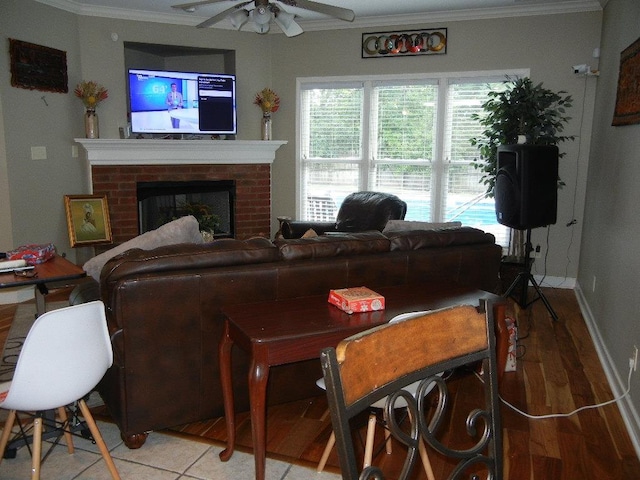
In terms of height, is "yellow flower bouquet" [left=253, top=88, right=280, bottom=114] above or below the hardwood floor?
above

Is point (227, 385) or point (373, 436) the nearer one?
point (373, 436)

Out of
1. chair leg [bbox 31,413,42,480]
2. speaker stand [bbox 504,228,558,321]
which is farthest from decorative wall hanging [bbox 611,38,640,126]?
chair leg [bbox 31,413,42,480]

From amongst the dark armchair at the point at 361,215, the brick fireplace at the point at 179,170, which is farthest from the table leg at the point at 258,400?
the brick fireplace at the point at 179,170

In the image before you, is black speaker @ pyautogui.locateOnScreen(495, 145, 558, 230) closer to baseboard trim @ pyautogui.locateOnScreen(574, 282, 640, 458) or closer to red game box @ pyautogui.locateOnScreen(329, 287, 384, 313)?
baseboard trim @ pyautogui.locateOnScreen(574, 282, 640, 458)

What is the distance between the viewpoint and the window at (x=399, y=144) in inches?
214

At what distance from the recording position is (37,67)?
473 centimetres

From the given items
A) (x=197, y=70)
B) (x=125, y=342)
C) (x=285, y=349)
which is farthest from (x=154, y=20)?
(x=285, y=349)

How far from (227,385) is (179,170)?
3844 millimetres

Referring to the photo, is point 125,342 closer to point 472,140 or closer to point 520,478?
point 520,478

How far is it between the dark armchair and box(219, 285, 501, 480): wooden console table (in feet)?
8.37

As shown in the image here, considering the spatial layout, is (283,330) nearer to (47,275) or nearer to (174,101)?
(47,275)

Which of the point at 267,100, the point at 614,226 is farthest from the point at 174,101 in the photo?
the point at 614,226

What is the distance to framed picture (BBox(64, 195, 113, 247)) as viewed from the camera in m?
5.11

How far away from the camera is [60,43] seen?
16.3 feet
